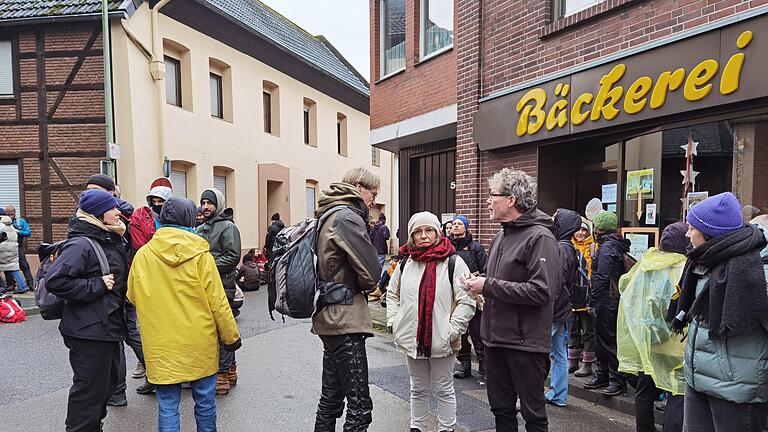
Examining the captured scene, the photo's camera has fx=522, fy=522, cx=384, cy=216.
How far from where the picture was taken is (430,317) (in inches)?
145

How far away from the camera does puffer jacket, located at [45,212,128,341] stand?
329cm

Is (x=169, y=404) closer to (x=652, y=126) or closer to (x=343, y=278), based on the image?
(x=343, y=278)

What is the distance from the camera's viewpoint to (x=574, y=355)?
5.73 m


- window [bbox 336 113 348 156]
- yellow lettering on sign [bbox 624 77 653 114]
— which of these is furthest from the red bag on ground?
window [bbox 336 113 348 156]

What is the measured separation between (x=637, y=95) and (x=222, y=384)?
5.04 metres

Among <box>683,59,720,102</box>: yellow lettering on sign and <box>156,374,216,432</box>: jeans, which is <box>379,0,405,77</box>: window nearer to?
<box>683,59,720,102</box>: yellow lettering on sign

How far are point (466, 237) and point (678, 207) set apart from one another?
2214 mm

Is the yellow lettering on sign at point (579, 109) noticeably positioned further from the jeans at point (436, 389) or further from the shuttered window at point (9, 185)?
the shuttered window at point (9, 185)

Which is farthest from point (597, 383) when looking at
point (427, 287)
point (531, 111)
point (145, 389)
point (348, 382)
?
point (145, 389)

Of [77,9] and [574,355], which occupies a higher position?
[77,9]

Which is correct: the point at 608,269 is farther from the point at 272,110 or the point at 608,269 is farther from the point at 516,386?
the point at 272,110

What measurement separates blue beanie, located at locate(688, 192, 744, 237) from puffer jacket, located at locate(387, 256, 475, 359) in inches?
61.0

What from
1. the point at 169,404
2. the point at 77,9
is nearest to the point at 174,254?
the point at 169,404

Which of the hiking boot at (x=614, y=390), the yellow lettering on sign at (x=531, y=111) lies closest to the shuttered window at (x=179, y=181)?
the yellow lettering on sign at (x=531, y=111)
